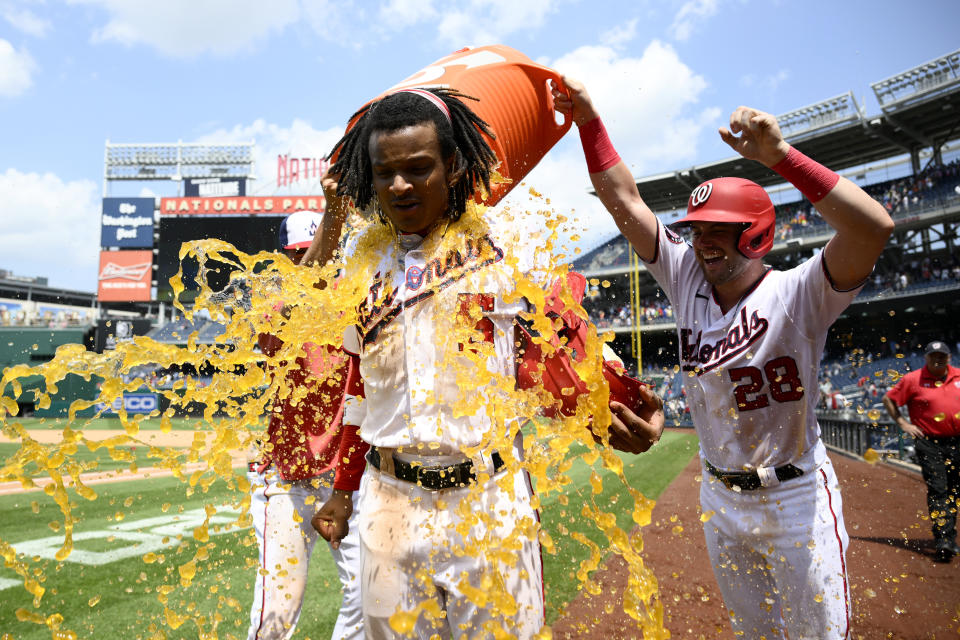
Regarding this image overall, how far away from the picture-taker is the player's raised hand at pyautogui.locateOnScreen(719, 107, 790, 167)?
2234 millimetres

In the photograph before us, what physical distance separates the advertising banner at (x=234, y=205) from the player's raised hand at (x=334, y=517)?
1473 inches

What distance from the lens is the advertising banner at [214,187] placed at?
140 feet

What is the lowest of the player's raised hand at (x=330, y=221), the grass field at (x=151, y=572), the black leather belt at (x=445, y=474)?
the grass field at (x=151, y=572)

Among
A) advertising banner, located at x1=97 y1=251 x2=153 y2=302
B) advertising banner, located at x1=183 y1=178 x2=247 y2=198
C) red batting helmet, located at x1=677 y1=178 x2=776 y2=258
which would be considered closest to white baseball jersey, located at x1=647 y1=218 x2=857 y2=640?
red batting helmet, located at x1=677 y1=178 x2=776 y2=258

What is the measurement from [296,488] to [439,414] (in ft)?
5.20

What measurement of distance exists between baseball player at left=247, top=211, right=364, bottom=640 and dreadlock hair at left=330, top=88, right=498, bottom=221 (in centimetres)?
86

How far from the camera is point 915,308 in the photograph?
25.8 meters

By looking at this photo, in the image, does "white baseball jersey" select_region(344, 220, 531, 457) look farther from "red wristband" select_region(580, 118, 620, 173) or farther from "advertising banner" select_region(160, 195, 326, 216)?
"advertising banner" select_region(160, 195, 326, 216)

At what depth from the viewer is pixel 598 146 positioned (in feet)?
8.66

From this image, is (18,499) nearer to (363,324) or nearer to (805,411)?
(363,324)

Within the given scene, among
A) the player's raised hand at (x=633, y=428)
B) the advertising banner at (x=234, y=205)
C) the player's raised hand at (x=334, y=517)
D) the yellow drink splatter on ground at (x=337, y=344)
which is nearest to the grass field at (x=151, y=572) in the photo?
the yellow drink splatter on ground at (x=337, y=344)

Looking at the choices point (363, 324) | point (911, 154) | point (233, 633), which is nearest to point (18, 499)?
point (233, 633)

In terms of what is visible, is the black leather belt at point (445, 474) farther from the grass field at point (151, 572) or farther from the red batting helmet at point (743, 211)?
the red batting helmet at point (743, 211)

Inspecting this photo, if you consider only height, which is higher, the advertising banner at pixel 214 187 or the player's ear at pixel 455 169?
the advertising banner at pixel 214 187
